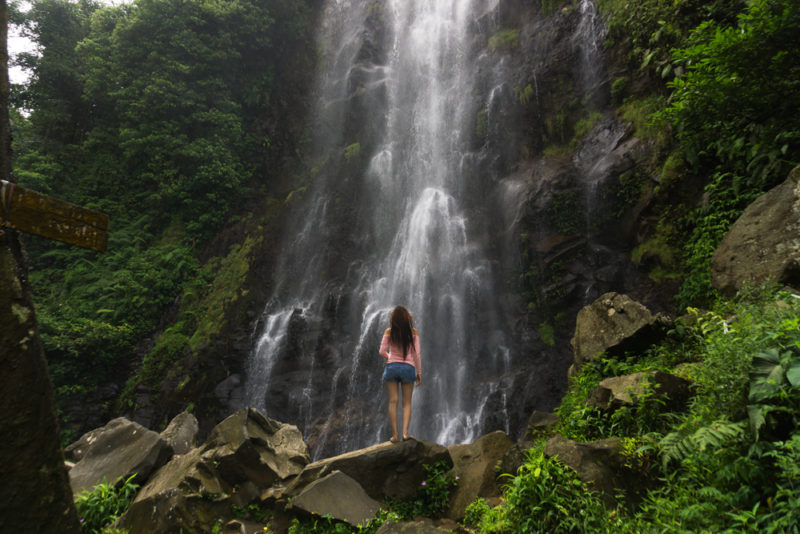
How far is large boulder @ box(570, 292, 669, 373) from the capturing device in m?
4.75

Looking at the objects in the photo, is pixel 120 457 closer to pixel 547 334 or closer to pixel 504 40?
pixel 547 334

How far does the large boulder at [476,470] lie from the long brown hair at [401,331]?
1.53 meters

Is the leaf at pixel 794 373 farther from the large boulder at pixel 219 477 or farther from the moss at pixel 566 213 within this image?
the moss at pixel 566 213

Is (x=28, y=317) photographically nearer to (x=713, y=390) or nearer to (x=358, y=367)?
(x=713, y=390)

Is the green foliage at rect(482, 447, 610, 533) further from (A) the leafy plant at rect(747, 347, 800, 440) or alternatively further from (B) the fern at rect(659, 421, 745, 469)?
(A) the leafy plant at rect(747, 347, 800, 440)

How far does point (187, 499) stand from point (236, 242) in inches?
544

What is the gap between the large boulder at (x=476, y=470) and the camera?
4098mm

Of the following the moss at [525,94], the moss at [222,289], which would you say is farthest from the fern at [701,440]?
the moss at [222,289]

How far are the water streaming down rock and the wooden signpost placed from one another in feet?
27.6

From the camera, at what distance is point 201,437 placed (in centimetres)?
1073

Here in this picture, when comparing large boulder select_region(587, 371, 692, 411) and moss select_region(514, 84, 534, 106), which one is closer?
large boulder select_region(587, 371, 692, 411)

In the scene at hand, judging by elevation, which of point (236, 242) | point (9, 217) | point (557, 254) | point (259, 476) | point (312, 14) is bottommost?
point (259, 476)

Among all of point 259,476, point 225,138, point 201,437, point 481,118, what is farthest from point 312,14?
point 259,476

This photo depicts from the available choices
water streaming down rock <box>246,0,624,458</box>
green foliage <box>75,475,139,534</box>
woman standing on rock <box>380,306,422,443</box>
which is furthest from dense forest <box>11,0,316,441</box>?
woman standing on rock <box>380,306,422,443</box>
